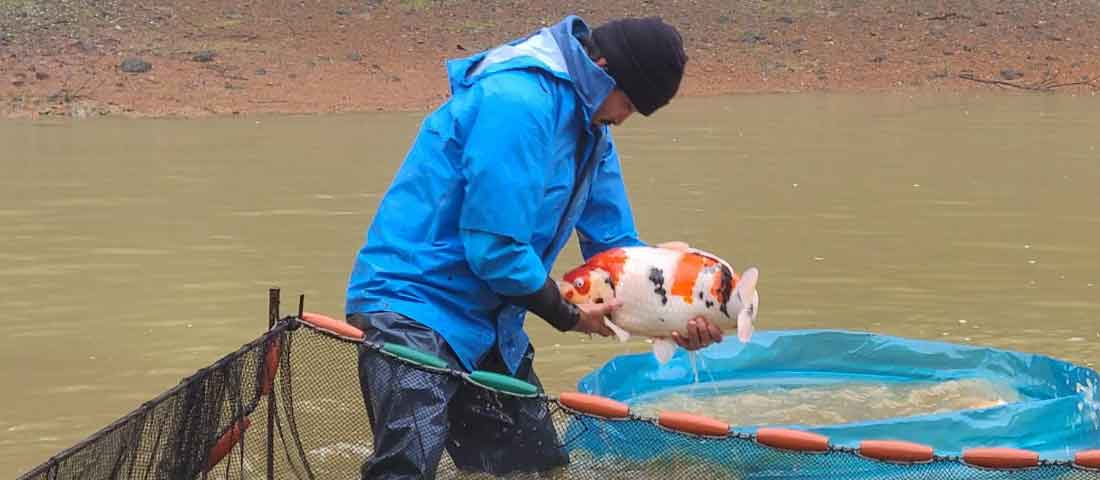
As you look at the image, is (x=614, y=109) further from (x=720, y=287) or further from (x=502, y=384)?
(x=502, y=384)

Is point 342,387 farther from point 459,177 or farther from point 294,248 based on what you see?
point 294,248

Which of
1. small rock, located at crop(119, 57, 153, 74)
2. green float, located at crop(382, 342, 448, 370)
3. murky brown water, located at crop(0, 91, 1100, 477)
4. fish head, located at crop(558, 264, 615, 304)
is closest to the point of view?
green float, located at crop(382, 342, 448, 370)

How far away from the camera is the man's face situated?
4043mm

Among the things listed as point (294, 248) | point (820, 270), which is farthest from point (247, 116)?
point (820, 270)

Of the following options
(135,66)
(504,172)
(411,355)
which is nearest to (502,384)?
(411,355)

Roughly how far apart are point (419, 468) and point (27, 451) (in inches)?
98.3

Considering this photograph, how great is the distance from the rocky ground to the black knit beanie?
50.2 ft

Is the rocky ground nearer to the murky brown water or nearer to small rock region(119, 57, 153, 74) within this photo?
small rock region(119, 57, 153, 74)

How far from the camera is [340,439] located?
179 inches

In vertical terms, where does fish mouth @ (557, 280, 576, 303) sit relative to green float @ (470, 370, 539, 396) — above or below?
above

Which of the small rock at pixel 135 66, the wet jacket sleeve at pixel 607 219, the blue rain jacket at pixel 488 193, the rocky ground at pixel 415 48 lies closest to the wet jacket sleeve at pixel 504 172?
the blue rain jacket at pixel 488 193

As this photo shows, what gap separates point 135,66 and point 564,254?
12560 millimetres

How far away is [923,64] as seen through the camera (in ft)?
77.9

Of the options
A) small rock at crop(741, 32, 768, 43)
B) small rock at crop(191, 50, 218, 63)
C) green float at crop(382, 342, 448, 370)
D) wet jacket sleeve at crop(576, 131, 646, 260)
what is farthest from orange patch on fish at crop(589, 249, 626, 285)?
small rock at crop(741, 32, 768, 43)
